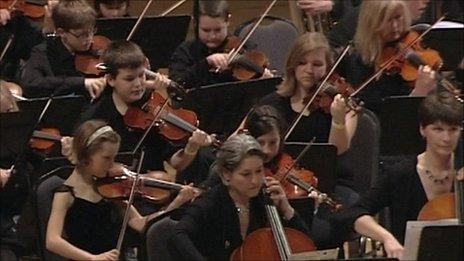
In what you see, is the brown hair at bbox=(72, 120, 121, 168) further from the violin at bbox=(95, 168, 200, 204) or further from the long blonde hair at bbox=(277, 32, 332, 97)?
the long blonde hair at bbox=(277, 32, 332, 97)

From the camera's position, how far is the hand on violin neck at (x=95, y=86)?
13.9 ft

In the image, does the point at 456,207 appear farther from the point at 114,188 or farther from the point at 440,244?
the point at 114,188

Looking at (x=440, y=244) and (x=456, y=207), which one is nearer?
(x=440, y=244)

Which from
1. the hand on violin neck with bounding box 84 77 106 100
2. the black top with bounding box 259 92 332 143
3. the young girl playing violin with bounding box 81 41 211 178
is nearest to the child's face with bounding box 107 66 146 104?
the young girl playing violin with bounding box 81 41 211 178

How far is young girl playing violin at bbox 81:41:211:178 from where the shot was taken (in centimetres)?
395

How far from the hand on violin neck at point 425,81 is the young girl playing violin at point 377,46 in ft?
0.27

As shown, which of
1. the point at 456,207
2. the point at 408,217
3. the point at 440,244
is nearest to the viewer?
the point at 440,244

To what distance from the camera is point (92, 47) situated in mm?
4406

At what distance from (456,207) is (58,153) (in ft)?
4.91

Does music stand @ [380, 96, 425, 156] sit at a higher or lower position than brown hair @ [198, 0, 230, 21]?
lower

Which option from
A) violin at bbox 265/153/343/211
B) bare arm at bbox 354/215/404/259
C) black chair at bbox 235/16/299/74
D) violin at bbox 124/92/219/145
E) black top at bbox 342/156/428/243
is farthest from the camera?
black chair at bbox 235/16/299/74

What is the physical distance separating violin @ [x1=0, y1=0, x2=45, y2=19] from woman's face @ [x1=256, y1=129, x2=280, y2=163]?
63.1 inches

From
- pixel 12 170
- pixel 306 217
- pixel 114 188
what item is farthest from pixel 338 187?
pixel 12 170

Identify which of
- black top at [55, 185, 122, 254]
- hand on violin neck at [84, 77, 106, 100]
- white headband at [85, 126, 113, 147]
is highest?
white headband at [85, 126, 113, 147]
